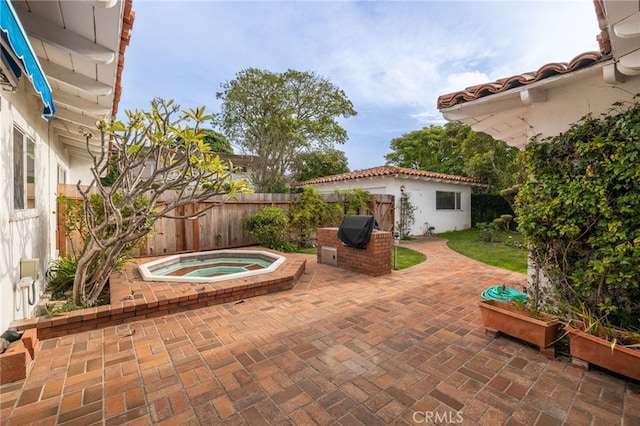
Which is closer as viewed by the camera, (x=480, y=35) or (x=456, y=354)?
(x=456, y=354)

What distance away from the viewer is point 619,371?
2.55m

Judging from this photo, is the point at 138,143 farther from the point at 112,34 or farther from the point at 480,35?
the point at 480,35

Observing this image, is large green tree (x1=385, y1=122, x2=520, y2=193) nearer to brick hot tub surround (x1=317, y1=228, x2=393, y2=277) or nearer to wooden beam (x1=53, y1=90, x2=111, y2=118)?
Result: brick hot tub surround (x1=317, y1=228, x2=393, y2=277)

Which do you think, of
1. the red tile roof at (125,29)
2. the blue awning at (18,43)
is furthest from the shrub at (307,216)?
the blue awning at (18,43)

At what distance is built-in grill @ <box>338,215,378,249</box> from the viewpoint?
631cm

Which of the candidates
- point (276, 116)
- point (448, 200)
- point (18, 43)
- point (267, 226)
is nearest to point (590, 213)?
point (18, 43)

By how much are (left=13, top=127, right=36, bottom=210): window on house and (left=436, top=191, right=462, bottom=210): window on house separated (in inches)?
590

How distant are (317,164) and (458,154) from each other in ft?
36.5

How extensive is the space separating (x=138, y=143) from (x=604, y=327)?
5.97 metres

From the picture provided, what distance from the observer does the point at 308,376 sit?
2.62 meters

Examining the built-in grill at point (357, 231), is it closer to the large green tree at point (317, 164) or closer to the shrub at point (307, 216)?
the shrub at point (307, 216)

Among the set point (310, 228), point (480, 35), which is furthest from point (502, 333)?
point (310, 228)

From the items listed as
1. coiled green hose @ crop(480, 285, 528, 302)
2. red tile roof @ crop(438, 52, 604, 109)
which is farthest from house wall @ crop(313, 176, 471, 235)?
red tile roof @ crop(438, 52, 604, 109)

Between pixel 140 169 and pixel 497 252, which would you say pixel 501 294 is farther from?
pixel 140 169
